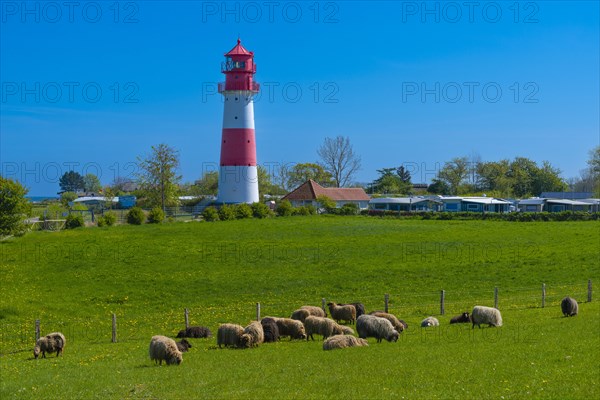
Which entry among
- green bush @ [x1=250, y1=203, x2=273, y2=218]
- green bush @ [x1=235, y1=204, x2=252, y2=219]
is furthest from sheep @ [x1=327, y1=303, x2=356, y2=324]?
green bush @ [x1=250, y1=203, x2=273, y2=218]

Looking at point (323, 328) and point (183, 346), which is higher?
point (323, 328)

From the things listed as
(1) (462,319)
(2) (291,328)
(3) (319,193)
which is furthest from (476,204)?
(2) (291,328)

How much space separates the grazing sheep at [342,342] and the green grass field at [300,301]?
1.63 feet

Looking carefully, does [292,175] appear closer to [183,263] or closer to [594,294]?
[183,263]

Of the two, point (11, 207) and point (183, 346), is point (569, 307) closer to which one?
point (183, 346)

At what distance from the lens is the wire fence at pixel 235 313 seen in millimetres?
26891

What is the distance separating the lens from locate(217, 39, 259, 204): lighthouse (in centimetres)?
7425

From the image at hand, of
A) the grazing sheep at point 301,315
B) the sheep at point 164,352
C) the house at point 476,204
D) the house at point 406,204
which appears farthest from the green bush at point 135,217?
the house at point 476,204

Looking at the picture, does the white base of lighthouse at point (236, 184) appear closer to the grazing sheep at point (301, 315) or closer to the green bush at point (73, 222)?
the green bush at point (73, 222)

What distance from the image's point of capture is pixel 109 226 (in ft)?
206

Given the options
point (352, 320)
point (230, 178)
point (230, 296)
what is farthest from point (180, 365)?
point (230, 178)

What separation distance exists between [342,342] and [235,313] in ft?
35.1

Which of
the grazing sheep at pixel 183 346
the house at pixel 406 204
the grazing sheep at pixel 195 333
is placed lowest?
the grazing sheep at pixel 195 333

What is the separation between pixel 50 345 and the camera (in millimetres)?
22703
